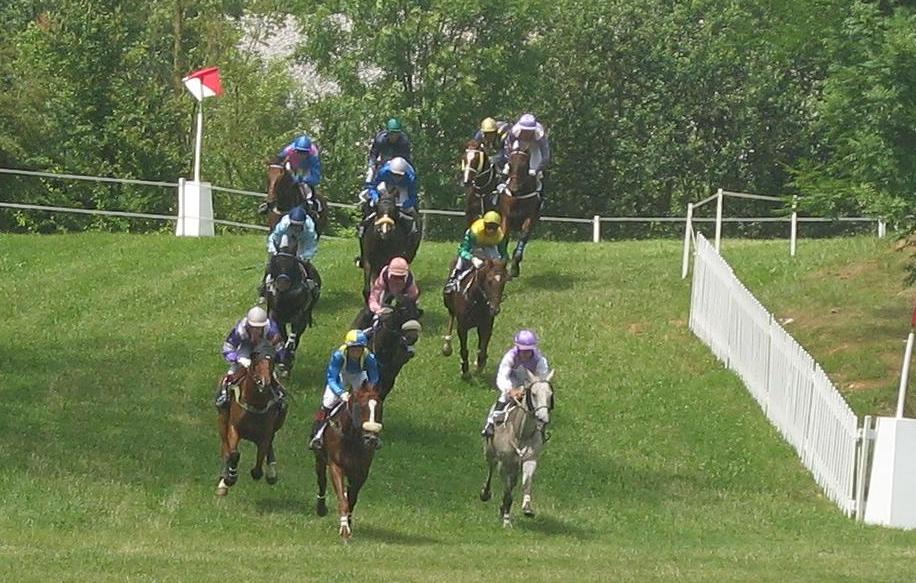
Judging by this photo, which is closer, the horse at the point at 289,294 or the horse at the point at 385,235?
the horse at the point at 289,294

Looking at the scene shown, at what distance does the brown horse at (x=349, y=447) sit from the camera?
71.7 feet

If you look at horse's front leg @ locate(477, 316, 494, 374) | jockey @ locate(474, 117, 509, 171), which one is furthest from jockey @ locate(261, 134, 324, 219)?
jockey @ locate(474, 117, 509, 171)

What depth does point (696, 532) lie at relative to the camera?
24.1 m

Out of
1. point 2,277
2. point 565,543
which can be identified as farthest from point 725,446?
point 2,277

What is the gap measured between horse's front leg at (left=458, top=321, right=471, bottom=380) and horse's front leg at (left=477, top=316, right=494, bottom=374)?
0.18 m

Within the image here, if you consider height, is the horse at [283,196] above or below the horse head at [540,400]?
above

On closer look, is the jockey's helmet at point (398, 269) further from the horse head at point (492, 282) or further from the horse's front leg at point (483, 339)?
the horse's front leg at point (483, 339)

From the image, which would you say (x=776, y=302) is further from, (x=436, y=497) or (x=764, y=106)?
(x=764, y=106)

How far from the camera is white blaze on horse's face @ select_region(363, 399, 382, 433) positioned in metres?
21.4

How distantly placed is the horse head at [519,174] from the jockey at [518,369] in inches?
411

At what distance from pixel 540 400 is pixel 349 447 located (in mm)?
2301

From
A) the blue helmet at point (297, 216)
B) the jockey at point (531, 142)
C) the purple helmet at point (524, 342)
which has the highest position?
the jockey at point (531, 142)

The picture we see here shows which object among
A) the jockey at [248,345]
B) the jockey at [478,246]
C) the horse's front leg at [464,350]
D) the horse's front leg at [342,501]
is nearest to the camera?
the horse's front leg at [342,501]

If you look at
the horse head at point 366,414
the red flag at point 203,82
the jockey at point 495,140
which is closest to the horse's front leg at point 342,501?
the horse head at point 366,414
